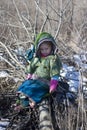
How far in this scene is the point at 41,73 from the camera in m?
4.31

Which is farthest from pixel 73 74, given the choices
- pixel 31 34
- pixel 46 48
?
pixel 46 48

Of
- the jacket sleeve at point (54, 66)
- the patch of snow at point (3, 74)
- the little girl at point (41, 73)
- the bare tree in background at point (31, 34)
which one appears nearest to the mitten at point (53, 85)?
the little girl at point (41, 73)

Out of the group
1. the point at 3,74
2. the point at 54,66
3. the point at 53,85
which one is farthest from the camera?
the point at 3,74

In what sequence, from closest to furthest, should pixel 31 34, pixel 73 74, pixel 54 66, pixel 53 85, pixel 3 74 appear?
pixel 53 85, pixel 54 66, pixel 3 74, pixel 73 74, pixel 31 34

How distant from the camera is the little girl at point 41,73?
13.4 ft

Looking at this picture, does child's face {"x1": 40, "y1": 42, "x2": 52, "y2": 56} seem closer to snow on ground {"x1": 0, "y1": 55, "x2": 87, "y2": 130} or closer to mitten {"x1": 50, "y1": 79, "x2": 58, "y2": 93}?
mitten {"x1": 50, "y1": 79, "x2": 58, "y2": 93}

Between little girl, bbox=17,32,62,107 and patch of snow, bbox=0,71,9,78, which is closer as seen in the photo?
little girl, bbox=17,32,62,107

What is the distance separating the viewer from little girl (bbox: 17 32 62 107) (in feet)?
13.4

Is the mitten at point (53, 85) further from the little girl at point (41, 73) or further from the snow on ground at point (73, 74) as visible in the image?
the snow on ground at point (73, 74)

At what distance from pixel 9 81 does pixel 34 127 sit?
1.28 metres

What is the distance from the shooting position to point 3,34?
6965 millimetres

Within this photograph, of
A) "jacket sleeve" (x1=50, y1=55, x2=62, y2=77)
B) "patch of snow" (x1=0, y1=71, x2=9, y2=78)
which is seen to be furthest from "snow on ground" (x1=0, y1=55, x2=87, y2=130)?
"jacket sleeve" (x1=50, y1=55, x2=62, y2=77)

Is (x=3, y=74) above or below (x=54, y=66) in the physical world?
below

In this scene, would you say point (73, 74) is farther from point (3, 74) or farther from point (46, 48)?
point (46, 48)
